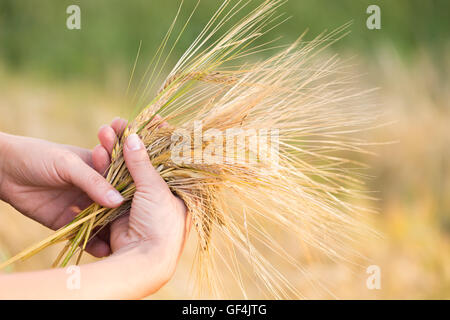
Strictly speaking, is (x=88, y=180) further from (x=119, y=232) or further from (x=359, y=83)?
(x=359, y=83)

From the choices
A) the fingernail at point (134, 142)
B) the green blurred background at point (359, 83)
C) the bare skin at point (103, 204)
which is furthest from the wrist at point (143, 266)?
the green blurred background at point (359, 83)

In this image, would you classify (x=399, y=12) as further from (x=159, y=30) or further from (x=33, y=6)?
(x=33, y=6)

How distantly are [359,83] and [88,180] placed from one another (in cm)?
145

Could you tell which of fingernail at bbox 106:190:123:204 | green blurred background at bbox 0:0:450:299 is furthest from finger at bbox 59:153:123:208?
green blurred background at bbox 0:0:450:299

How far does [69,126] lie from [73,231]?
122 centimetres

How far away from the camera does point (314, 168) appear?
2.42 ft

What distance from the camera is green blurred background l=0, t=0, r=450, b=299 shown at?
1.68 meters

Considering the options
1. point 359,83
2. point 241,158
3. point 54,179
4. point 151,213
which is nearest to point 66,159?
point 54,179

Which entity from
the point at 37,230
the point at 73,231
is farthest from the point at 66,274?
the point at 37,230

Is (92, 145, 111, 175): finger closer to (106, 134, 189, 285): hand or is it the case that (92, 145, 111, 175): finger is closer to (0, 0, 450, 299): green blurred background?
(106, 134, 189, 285): hand

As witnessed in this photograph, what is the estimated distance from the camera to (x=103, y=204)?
72cm

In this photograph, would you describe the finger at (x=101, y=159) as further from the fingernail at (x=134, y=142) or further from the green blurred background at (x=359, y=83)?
the green blurred background at (x=359, y=83)

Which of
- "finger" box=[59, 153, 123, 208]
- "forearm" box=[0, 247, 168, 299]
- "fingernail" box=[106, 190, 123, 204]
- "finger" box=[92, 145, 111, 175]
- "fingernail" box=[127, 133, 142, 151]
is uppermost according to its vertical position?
"fingernail" box=[127, 133, 142, 151]

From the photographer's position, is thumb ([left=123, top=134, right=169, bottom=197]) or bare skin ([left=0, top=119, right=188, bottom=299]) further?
thumb ([left=123, top=134, right=169, bottom=197])
